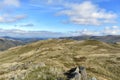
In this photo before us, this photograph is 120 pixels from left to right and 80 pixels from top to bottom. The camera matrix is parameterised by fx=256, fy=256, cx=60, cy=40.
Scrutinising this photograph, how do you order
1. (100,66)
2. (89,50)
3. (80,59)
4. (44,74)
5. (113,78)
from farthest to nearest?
(89,50) → (80,59) → (100,66) → (113,78) → (44,74)

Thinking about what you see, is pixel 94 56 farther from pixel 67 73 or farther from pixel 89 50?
pixel 67 73

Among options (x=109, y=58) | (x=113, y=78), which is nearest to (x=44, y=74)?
(x=113, y=78)

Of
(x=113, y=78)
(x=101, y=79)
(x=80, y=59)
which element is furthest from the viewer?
(x=80, y=59)

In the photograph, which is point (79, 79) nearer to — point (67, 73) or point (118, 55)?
point (67, 73)

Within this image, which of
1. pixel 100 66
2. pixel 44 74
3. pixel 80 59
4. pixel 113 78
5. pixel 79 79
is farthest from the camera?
pixel 80 59

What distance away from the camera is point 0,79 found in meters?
96.7

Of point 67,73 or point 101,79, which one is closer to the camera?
point 67,73

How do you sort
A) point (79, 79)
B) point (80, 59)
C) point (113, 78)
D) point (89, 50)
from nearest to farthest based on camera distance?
point (79, 79)
point (113, 78)
point (80, 59)
point (89, 50)

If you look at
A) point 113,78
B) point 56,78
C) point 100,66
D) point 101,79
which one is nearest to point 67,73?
point 56,78

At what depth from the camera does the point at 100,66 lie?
475ft

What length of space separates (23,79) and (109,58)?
81.9 meters

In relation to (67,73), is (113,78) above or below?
below

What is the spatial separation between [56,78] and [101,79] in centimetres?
2968

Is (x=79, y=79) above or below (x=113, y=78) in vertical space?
above
